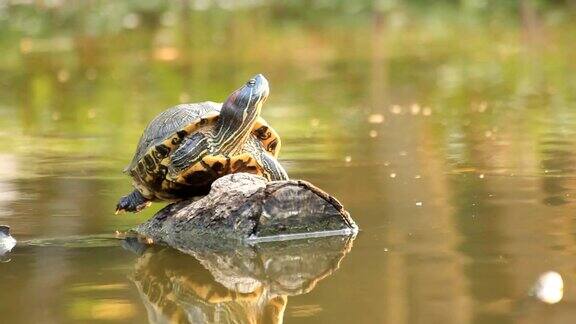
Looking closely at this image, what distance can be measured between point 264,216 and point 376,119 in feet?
15.0

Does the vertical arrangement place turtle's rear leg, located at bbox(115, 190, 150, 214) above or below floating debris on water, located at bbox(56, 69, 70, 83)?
above

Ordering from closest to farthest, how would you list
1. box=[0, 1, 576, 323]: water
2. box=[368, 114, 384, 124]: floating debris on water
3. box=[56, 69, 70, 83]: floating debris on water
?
box=[0, 1, 576, 323]: water < box=[368, 114, 384, 124]: floating debris on water < box=[56, 69, 70, 83]: floating debris on water

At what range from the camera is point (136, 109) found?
11195 millimetres

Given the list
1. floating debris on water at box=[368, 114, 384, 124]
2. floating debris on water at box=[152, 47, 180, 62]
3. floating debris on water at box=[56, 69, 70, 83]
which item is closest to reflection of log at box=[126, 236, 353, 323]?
floating debris on water at box=[368, 114, 384, 124]

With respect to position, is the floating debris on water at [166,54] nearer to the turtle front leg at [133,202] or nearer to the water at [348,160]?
the water at [348,160]

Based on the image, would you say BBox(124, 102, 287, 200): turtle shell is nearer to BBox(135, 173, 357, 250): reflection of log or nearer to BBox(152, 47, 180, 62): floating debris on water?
BBox(135, 173, 357, 250): reflection of log

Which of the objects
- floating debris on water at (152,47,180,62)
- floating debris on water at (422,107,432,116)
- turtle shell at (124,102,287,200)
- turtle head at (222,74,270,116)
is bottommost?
floating debris on water at (152,47,180,62)

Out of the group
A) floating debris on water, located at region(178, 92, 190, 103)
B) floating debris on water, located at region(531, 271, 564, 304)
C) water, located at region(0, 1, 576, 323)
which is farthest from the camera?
floating debris on water, located at region(178, 92, 190, 103)

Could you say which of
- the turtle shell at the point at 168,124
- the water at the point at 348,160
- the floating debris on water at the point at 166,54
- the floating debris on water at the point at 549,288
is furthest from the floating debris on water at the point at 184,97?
the floating debris on water at the point at 549,288

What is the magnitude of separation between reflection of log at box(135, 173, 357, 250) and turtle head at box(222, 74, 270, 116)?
59 cm

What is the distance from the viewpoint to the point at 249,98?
20.3 feet

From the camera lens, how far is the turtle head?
6.17m

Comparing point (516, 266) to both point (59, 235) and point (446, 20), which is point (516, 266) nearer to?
point (59, 235)

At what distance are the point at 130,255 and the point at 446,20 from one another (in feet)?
52.1
